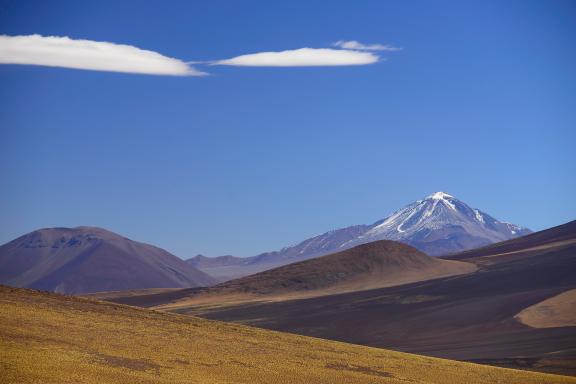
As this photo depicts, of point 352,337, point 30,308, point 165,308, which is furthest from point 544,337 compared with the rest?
point 165,308

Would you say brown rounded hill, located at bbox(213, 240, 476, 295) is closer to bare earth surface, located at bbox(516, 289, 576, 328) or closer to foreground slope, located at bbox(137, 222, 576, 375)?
foreground slope, located at bbox(137, 222, 576, 375)

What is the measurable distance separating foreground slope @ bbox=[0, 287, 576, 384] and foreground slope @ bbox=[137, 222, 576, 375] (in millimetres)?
13709

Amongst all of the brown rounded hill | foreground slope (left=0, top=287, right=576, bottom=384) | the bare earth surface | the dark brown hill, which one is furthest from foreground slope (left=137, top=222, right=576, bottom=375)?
foreground slope (left=0, top=287, right=576, bottom=384)

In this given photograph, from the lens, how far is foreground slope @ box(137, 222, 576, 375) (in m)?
72.9

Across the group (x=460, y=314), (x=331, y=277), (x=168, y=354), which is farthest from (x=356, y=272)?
(x=168, y=354)

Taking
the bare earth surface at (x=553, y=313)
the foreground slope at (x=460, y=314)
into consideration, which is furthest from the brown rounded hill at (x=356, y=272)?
the bare earth surface at (x=553, y=313)

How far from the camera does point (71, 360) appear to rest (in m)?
41.5

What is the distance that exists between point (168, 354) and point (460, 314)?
59.8m

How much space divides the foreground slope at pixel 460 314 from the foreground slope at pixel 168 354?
45.0 feet

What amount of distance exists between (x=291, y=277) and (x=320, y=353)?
356ft

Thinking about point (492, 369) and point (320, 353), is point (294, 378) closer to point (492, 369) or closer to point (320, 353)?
point (320, 353)

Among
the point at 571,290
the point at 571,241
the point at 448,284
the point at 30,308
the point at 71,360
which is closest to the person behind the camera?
the point at 71,360

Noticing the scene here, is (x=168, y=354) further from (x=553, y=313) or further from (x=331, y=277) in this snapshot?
(x=331, y=277)

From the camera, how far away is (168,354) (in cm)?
4722
